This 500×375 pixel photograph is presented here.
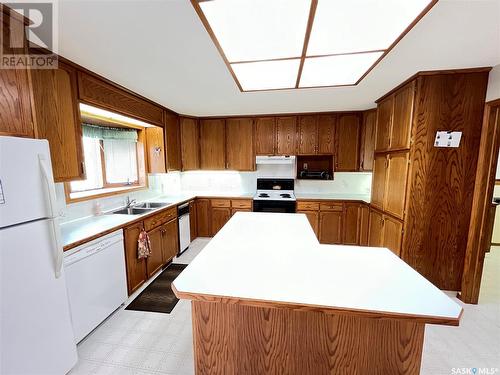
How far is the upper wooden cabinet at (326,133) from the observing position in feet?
11.9

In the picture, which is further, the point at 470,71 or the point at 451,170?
the point at 451,170

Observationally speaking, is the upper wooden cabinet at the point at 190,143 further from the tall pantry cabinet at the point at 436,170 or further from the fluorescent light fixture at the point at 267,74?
the tall pantry cabinet at the point at 436,170

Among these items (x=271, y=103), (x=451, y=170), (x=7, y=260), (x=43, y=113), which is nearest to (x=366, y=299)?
(x=7, y=260)

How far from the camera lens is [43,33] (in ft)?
4.59

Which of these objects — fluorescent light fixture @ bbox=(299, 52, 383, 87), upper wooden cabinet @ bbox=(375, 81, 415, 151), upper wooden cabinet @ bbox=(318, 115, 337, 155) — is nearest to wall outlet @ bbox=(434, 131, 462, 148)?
upper wooden cabinet @ bbox=(375, 81, 415, 151)

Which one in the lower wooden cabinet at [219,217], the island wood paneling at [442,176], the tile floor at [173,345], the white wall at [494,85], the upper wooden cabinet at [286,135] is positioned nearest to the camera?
the tile floor at [173,345]

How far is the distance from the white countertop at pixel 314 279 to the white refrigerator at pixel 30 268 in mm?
946

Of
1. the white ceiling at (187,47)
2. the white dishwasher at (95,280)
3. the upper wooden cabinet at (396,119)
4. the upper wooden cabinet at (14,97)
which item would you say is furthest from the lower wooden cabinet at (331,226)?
the upper wooden cabinet at (14,97)

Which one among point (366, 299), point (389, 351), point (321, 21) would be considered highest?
point (321, 21)

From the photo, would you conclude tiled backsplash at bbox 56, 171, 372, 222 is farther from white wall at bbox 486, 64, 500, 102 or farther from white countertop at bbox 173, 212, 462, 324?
white countertop at bbox 173, 212, 462, 324

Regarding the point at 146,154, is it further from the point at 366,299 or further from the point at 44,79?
the point at 366,299

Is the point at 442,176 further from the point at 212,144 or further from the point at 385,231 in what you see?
the point at 212,144

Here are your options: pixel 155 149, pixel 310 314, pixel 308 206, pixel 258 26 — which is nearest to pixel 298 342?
pixel 310 314

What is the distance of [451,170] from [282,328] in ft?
7.77
